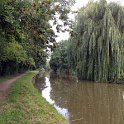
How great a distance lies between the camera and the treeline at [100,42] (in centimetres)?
3198

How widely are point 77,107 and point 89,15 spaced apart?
837 inches

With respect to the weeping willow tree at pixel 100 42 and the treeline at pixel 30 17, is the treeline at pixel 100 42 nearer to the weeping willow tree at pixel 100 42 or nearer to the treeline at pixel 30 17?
the weeping willow tree at pixel 100 42

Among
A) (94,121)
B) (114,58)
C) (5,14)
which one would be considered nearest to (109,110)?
(94,121)

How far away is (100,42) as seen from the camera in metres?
32.5

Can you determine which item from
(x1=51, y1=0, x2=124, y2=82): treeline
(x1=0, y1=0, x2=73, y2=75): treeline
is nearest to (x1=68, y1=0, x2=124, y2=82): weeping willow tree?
(x1=51, y1=0, x2=124, y2=82): treeline

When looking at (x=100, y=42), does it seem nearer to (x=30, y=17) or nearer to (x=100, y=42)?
(x=100, y=42)

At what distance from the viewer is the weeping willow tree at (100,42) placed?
3198cm

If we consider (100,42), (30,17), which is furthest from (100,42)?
(30,17)

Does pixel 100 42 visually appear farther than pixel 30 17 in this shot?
Yes

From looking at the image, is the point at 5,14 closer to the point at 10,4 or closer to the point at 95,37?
the point at 10,4

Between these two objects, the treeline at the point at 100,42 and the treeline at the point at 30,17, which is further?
the treeline at the point at 100,42

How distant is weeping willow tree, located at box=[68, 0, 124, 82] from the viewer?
3198 cm

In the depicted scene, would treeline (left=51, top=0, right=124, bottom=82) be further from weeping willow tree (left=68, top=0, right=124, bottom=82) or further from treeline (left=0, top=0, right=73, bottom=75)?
treeline (left=0, top=0, right=73, bottom=75)

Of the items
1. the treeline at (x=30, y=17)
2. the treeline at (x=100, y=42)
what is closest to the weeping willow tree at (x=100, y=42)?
the treeline at (x=100, y=42)
